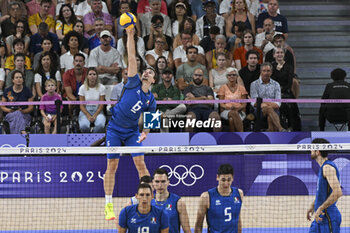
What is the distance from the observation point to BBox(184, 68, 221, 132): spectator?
15234mm

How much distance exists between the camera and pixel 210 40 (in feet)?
57.8

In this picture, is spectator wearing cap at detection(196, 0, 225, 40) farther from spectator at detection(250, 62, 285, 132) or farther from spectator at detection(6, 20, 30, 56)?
spectator at detection(6, 20, 30, 56)

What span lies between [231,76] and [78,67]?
3607 millimetres

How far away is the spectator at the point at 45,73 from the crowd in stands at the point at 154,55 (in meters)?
0.02

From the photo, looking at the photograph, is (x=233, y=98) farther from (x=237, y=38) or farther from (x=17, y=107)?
(x=17, y=107)

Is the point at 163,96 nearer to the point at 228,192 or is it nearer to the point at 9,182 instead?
the point at 9,182

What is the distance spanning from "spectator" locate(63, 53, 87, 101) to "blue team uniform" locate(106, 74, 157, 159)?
14.6ft

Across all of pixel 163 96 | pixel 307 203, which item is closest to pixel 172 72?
pixel 163 96

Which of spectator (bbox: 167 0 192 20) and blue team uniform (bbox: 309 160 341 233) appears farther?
spectator (bbox: 167 0 192 20)

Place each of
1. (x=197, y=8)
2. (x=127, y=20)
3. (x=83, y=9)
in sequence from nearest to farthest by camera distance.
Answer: (x=127, y=20)
(x=83, y=9)
(x=197, y=8)

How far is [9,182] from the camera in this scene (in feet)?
49.7

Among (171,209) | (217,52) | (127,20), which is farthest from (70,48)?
(171,209)

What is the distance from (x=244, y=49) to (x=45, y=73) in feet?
16.0

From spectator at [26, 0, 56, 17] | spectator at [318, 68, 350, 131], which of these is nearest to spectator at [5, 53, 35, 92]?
spectator at [26, 0, 56, 17]
